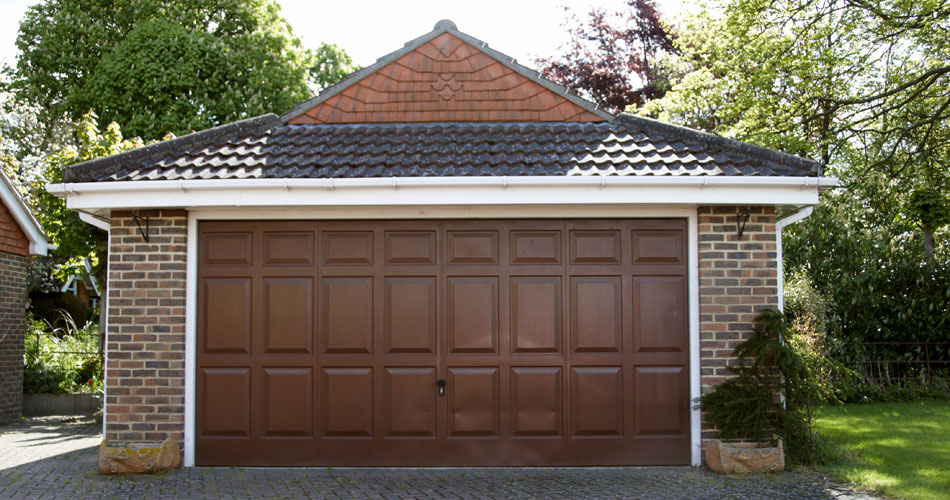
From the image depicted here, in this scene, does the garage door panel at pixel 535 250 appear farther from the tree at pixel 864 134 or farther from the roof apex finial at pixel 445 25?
the tree at pixel 864 134

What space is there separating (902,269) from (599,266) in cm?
911

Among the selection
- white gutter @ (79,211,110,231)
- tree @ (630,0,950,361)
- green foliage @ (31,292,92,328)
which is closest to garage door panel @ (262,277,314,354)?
white gutter @ (79,211,110,231)

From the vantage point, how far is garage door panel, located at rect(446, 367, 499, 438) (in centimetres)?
758

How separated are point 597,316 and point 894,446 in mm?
3901

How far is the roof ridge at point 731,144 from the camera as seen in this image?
284 inches

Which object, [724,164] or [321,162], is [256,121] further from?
[724,164]

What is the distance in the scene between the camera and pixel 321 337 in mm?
7672

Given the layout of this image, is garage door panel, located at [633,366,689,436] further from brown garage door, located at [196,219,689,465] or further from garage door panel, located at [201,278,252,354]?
garage door panel, located at [201,278,252,354]

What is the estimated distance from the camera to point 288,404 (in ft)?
25.0

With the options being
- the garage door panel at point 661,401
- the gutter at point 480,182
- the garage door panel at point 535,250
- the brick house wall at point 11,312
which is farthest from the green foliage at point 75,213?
the garage door panel at point 661,401

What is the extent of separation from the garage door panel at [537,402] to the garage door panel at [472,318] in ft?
1.25

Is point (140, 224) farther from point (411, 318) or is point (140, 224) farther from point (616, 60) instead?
point (616, 60)

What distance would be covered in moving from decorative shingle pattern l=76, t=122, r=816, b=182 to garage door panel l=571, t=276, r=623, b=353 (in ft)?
3.67

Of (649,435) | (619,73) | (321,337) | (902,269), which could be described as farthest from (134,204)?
(619,73)
